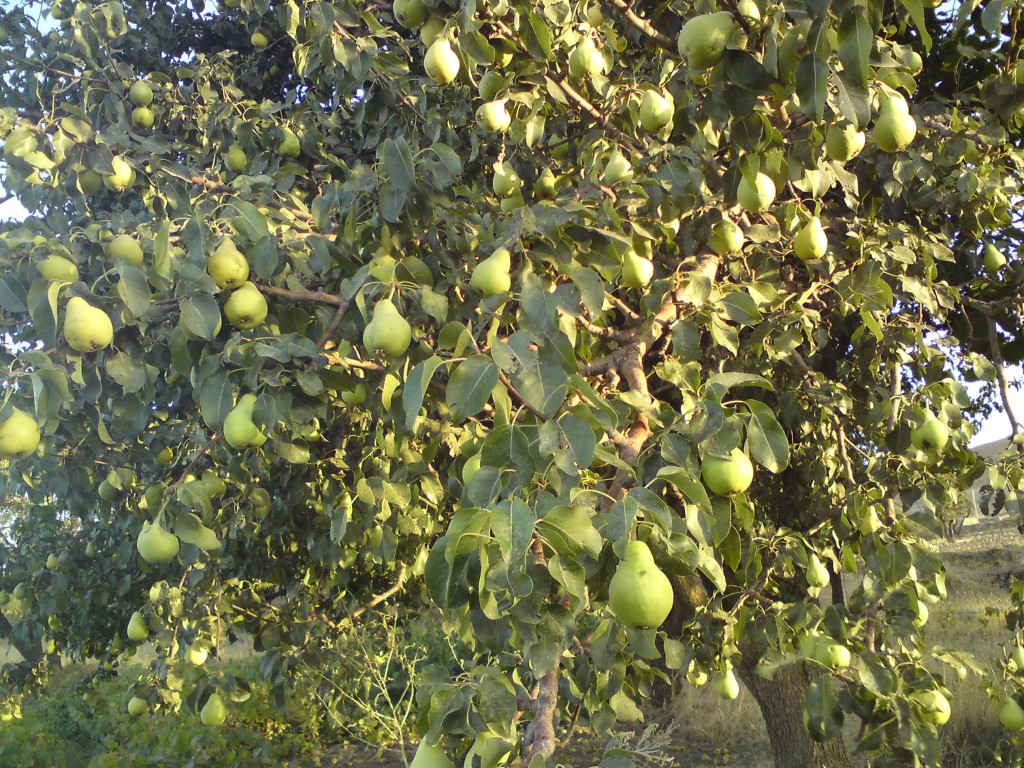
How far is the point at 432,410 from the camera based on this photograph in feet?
7.14

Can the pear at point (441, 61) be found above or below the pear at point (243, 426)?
above

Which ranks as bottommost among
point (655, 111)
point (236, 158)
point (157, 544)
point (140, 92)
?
point (157, 544)

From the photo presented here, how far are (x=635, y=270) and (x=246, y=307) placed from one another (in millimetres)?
917

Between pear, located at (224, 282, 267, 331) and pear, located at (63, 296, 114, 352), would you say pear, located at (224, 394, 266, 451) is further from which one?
pear, located at (63, 296, 114, 352)

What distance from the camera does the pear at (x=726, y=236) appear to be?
2068 mm

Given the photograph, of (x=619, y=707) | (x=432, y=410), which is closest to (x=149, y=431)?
(x=432, y=410)

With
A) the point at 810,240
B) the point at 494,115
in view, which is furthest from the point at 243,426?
the point at 810,240

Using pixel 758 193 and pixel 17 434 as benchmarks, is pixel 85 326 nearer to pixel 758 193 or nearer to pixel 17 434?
pixel 17 434

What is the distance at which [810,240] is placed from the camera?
221cm

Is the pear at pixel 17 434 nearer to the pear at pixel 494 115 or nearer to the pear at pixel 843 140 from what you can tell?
the pear at pixel 494 115

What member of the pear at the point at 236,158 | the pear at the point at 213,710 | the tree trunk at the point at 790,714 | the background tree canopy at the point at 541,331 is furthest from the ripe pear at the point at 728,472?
the tree trunk at the point at 790,714

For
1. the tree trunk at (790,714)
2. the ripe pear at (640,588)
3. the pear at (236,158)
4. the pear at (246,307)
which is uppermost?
the pear at (246,307)

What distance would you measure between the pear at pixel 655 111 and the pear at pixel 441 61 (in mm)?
452

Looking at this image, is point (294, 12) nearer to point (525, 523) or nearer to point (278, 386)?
point (278, 386)
